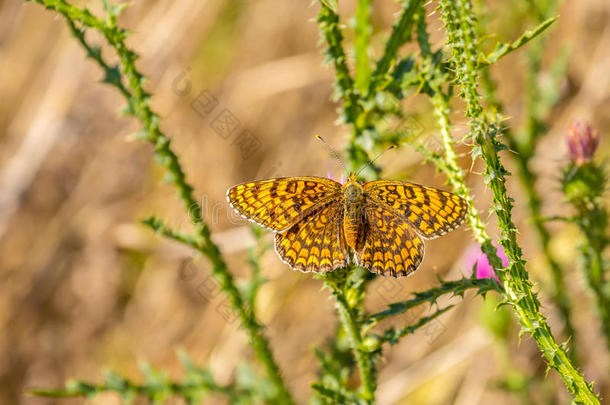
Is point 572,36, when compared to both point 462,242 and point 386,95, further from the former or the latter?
point 386,95

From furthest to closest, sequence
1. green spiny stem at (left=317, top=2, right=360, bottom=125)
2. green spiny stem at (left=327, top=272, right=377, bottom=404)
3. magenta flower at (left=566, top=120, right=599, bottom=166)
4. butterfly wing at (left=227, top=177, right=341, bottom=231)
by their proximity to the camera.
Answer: magenta flower at (left=566, top=120, right=599, bottom=166) < butterfly wing at (left=227, top=177, right=341, bottom=231) < green spiny stem at (left=317, top=2, right=360, bottom=125) < green spiny stem at (left=327, top=272, right=377, bottom=404)

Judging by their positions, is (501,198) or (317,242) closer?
(501,198)

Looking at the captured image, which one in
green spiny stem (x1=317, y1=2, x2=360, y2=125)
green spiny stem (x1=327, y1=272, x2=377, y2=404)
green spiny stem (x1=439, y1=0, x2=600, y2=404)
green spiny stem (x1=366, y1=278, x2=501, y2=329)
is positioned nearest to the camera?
green spiny stem (x1=439, y1=0, x2=600, y2=404)

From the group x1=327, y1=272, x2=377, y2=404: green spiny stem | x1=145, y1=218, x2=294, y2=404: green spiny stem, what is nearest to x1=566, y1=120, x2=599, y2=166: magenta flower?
x1=327, y1=272, x2=377, y2=404: green spiny stem

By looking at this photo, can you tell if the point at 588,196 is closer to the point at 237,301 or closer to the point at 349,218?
the point at 349,218

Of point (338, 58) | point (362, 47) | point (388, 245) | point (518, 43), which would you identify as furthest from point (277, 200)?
point (518, 43)

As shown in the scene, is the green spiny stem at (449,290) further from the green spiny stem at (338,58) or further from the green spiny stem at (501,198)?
the green spiny stem at (338,58)

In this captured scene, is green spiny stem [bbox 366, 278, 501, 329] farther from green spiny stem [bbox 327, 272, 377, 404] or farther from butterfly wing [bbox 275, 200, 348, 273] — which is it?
butterfly wing [bbox 275, 200, 348, 273]
